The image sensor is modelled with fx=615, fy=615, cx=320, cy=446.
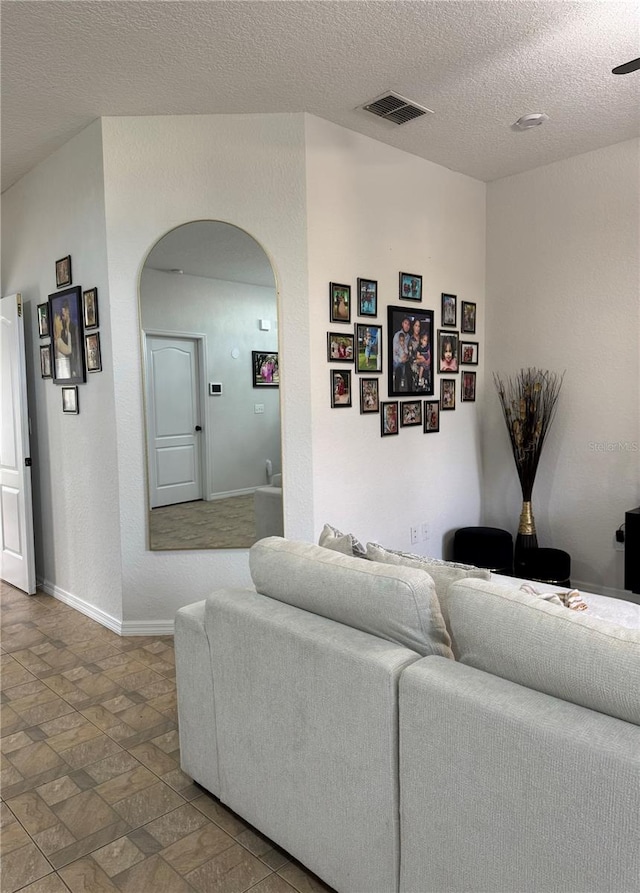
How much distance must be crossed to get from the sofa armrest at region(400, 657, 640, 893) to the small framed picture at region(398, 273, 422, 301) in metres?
2.93

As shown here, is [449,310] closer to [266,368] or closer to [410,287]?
[410,287]

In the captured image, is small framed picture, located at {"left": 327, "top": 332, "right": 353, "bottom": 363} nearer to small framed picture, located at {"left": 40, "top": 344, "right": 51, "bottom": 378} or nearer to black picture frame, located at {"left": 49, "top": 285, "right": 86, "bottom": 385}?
black picture frame, located at {"left": 49, "top": 285, "right": 86, "bottom": 385}

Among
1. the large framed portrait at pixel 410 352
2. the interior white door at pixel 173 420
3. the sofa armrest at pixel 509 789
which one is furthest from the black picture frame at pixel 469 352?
the sofa armrest at pixel 509 789

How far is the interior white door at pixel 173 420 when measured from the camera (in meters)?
3.47

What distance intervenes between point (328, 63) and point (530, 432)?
2.54 m

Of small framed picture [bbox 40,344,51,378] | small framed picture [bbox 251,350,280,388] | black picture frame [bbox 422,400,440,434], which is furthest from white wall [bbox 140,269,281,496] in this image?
black picture frame [bbox 422,400,440,434]

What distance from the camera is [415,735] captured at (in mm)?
1396

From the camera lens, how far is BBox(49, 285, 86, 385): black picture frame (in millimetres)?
3674

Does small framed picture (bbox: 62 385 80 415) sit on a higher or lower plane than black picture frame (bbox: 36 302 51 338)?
lower

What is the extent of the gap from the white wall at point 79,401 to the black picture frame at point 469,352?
244 centimetres

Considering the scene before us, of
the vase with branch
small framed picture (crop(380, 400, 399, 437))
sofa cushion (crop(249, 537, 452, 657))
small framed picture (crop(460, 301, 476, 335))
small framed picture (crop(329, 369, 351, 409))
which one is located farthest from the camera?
small framed picture (crop(460, 301, 476, 335))

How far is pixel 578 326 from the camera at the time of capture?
4133 mm

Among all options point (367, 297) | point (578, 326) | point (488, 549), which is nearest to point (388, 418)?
point (367, 297)

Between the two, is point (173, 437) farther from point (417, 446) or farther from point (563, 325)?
point (563, 325)
